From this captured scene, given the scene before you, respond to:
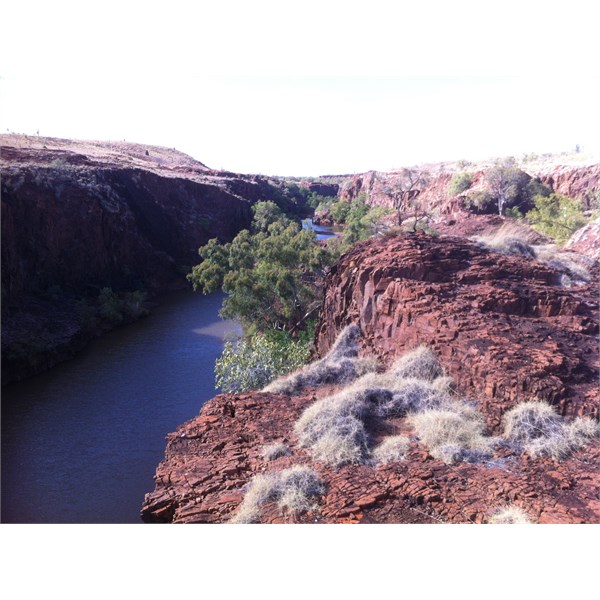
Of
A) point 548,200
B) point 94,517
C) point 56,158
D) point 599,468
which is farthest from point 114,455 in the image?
point 548,200

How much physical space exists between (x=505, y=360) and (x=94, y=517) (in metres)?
9.57

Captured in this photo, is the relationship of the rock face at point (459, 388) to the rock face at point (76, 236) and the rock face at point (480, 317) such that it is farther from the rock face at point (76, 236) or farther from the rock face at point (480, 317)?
the rock face at point (76, 236)

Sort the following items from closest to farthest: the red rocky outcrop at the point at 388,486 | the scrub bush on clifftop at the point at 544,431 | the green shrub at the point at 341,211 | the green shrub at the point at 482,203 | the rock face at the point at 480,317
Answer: the red rocky outcrop at the point at 388,486 → the scrub bush on clifftop at the point at 544,431 → the rock face at the point at 480,317 → the green shrub at the point at 482,203 → the green shrub at the point at 341,211

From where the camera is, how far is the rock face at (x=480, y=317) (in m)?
8.51

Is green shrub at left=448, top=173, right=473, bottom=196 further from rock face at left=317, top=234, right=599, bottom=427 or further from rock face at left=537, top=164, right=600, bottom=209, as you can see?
rock face at left=317, top=234, right=599, bottom=427

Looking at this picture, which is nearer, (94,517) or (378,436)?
(378,436)

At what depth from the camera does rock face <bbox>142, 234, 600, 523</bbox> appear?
6578mm

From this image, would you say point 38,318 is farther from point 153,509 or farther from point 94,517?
point 153,509

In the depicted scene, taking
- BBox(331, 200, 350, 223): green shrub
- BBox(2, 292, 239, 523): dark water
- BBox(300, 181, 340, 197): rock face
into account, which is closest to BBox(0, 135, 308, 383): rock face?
BBox(2, 292, 239, 523): dark water

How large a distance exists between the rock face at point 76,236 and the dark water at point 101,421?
2288mm

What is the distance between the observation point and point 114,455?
45.7ft

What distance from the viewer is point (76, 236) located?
30516 millimetres

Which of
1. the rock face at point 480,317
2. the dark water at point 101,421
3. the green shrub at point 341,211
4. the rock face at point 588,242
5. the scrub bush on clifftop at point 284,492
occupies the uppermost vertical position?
the green shrub at point 341,211

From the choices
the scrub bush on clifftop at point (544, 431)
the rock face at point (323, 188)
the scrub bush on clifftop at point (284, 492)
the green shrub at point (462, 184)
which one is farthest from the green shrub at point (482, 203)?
the rock face at point (323, 188)
